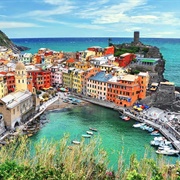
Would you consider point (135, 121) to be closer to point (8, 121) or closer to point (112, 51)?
point (8, 121)

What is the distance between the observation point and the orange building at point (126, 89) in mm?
61844

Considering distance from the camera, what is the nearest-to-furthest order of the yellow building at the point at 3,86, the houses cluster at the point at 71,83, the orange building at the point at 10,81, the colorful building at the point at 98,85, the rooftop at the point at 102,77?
the houses cluster at the point at 71,83 < the yellow building at the point at 3,86 < the orange building at the point at 10,81 < the colorful building at the point at 98,85 < the rooftop at the point at 102,77

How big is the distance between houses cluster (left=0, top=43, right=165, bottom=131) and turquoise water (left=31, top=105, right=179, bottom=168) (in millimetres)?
4750

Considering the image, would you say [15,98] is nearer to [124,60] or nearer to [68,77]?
[68,77]

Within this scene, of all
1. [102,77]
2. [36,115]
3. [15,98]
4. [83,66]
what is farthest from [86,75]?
[15,98]

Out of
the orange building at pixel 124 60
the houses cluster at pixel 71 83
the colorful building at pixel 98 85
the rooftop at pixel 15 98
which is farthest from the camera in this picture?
the orange building at pixel 124 60

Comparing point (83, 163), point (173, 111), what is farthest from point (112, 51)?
point (83, 163)

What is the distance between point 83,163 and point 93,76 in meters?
41.7

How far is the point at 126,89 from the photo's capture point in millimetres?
62219

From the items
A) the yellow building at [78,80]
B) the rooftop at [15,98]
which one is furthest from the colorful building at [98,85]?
the rooftop at [15,98]

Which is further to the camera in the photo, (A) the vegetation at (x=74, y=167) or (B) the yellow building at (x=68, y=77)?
(B) the yellow building at (x=68, y=77)

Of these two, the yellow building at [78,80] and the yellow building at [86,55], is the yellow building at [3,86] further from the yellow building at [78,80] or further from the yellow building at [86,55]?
the yellow building at [86,55]

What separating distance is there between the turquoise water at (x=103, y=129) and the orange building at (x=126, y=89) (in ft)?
12.8

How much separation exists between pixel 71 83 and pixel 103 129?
26065 millimetres
